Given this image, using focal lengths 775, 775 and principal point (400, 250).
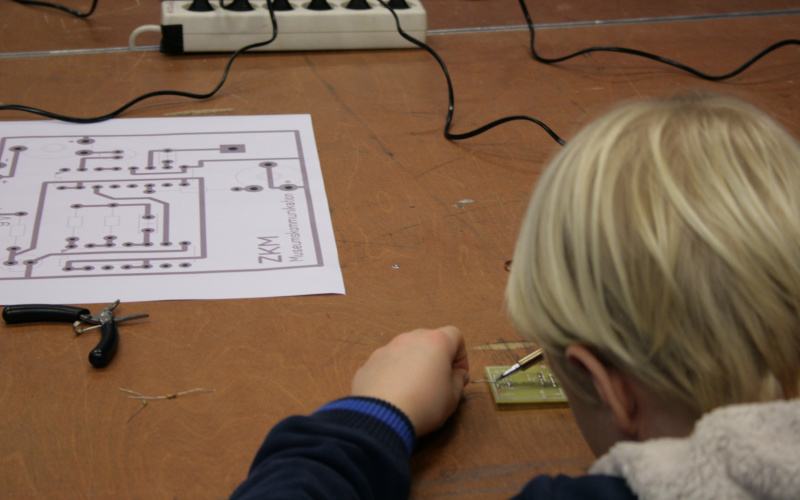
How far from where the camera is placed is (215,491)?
53cm

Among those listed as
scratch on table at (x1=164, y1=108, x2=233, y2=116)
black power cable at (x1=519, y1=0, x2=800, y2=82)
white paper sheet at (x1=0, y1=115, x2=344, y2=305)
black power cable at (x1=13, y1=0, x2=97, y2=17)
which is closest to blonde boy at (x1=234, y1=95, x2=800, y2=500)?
white paper sheet at (x1=0, y1=115, x2=344, y2=305)

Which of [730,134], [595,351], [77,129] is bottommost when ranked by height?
[77,129]

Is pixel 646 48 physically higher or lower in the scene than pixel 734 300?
lower

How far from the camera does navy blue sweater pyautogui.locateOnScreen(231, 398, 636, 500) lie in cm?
50

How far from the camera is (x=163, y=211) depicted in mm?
802

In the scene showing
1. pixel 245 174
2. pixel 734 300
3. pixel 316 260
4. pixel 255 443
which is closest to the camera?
pixel 734 300

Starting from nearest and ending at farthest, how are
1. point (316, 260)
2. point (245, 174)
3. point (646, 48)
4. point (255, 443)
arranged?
point (255, 443), point (316, 260), point (245, 174), point (646, 48)

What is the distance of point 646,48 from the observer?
1.24 metres

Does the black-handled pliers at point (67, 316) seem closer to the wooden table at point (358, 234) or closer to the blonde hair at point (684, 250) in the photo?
the wooden table at point (358, 234)

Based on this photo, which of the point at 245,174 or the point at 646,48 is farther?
the point at 646,48

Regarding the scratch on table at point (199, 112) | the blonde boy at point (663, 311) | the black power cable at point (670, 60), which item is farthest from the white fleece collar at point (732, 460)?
the black power cable at point (670, 60)

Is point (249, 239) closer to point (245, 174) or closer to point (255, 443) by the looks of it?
point (245, 174)

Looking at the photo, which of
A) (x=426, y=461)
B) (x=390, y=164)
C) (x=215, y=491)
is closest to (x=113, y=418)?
(x=215, y=491)

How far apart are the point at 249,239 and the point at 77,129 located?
1.07 ft
